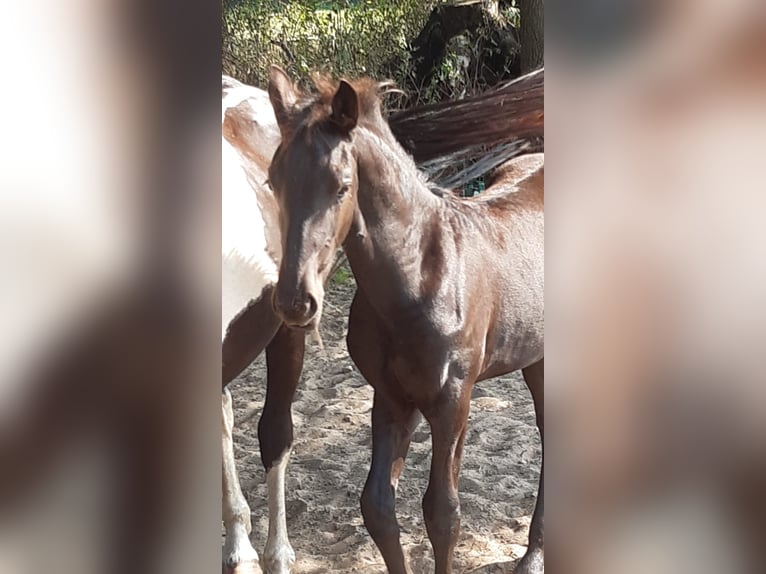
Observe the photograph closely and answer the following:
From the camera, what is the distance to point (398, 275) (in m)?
1.57

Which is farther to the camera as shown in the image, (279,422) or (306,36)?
(279,422)

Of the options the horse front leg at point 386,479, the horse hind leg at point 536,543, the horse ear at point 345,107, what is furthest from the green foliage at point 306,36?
the horse hind leg at point 536,543

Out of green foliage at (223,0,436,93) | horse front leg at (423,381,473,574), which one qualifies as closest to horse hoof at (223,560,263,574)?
horse front leg at (423,381,473,574)

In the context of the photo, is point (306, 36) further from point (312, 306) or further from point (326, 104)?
point (312, 306)

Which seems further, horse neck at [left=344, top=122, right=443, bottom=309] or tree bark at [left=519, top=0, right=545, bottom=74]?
tree bark at [left=519, top=0, right=545, bottom=74]

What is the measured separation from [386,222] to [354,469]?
4.24 ft

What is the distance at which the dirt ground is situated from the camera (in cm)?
213
